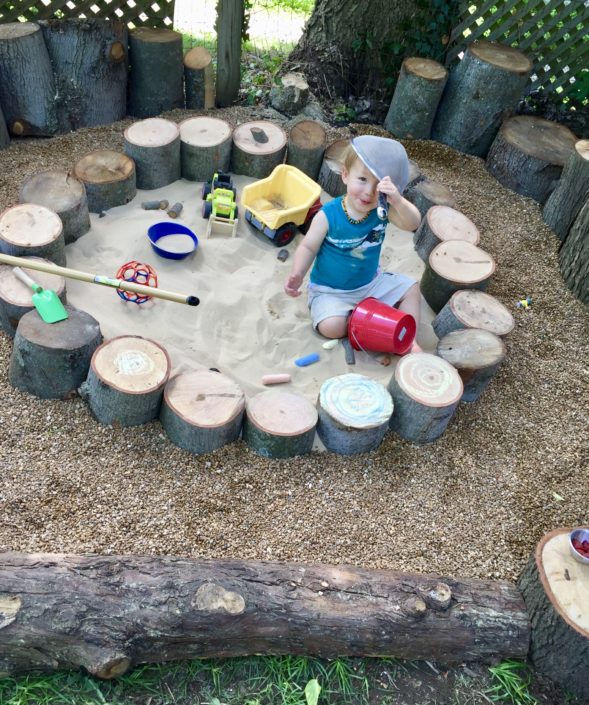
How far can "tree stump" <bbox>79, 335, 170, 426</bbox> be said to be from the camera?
2752 mm

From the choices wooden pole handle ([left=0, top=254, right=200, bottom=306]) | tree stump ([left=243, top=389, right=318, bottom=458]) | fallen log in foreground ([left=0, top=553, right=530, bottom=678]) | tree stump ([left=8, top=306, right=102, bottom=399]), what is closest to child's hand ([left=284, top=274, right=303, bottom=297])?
wooden pole handle ([left=0, top=254, right=200, bottom=306])

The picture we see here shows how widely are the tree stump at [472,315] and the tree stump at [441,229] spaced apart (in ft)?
1.59

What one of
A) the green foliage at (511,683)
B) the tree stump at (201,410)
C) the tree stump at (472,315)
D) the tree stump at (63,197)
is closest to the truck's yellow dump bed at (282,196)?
the tree stump at (63,197)

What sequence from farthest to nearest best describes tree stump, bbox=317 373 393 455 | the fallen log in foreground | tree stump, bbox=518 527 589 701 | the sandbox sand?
the sandbox sand → tree stump, bbox=317 373 393 455 → tree stump, bbox=518 527 589 701 → the fallen log in foreground

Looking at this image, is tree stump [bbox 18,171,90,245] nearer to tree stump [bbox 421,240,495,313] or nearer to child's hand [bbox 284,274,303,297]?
child's hand [bbox 284,274,303,297]

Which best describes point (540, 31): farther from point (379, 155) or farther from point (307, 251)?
point (307, 251)

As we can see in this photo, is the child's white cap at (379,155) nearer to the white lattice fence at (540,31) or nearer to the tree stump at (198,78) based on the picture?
Result: the tree stump at (198,78)

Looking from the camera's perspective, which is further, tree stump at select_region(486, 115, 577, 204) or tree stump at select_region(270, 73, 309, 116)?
tree stump at select_region(270, 73, 309, 116)

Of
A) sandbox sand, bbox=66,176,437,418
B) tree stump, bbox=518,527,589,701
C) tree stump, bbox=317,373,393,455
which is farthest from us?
sandbox sand, bbox=66,176,437,418

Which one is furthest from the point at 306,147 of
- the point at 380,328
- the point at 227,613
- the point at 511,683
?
the point at 511,683

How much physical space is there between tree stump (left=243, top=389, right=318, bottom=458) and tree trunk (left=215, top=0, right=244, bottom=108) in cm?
307

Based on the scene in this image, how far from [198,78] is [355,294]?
2.40 meters

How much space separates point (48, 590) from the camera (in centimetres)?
214

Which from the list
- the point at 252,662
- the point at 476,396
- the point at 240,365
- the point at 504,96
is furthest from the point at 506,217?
the point at 252,662
